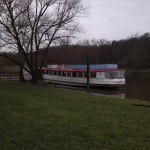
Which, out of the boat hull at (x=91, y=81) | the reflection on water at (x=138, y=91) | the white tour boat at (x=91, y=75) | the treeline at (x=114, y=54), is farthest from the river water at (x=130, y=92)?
the treeline at (x=114, y=54)

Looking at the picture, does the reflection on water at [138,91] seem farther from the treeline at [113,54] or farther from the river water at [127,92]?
the treeline at [113,54]

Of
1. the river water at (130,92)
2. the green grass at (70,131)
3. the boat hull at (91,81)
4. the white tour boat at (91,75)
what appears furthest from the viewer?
the white tour boat at (91,75)

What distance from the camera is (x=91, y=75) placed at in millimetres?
43250

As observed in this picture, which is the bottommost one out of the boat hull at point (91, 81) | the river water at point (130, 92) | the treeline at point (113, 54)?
the river water at point (130, 92)

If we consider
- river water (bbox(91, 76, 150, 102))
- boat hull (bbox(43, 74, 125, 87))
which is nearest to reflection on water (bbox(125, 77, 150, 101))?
river water (bbox(91, 76, 150, 102))

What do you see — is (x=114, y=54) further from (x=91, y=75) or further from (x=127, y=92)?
(x=127, y=92)

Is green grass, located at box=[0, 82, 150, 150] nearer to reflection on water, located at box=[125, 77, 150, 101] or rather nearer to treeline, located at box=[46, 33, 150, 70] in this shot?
reflection on water, located at box=[125, 77, 150, 101]

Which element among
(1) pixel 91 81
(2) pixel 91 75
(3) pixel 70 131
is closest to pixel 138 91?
(1) pixel 91 81

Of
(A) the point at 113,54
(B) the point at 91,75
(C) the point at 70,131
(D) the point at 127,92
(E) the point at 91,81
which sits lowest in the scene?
(D) the point at 127,92

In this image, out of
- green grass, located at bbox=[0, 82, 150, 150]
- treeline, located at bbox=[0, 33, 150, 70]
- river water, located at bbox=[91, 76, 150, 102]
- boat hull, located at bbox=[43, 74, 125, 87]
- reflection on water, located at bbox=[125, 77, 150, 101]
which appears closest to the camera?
green grass, located at bbox=[0, 82, 150, 150]

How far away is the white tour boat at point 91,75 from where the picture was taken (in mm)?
41750

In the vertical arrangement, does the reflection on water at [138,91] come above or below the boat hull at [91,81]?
below

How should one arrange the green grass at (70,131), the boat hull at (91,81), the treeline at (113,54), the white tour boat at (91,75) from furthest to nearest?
1. the treeline at (113,54)
2. the white tour boat at (91,75)
3. the boat hull at (91,81)
4. the green grass at (70,131)

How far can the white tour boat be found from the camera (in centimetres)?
4175
